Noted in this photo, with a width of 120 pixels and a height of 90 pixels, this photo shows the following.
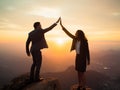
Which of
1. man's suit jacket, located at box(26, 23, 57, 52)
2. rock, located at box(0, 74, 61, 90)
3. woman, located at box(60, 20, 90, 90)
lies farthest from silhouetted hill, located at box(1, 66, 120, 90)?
man's suit jacket, located at box(26, 23, 57, 52)

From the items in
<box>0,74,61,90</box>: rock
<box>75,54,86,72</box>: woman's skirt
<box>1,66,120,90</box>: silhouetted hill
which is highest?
<box>75,54,86,72</box>: woman's skirt

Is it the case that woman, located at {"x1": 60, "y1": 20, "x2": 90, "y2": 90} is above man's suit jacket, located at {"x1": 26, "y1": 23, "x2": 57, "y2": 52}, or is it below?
below

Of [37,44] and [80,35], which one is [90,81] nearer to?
[80,35]

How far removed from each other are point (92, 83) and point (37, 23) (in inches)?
6714

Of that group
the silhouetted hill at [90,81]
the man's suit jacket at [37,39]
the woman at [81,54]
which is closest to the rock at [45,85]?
the woman at [81,54]

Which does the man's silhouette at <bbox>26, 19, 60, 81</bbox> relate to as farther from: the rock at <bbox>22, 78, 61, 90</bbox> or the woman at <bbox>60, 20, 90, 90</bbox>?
the woman at <bbox>60, 20, 90, 90</bbox>

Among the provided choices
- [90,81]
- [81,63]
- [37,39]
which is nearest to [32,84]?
[37,39]

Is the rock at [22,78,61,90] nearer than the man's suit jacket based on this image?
Yes

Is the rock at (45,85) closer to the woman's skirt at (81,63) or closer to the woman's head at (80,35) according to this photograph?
the woman's skirt at (81,63)

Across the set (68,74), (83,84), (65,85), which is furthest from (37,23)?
(68,74)

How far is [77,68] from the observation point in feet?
50.9

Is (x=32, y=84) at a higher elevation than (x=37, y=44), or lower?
lower

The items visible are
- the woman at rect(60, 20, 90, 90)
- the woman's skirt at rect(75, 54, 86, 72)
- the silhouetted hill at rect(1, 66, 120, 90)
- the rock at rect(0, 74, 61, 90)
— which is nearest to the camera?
the rock at rect(0, 74, 61, 90)

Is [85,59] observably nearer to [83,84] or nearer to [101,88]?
[83,84]
